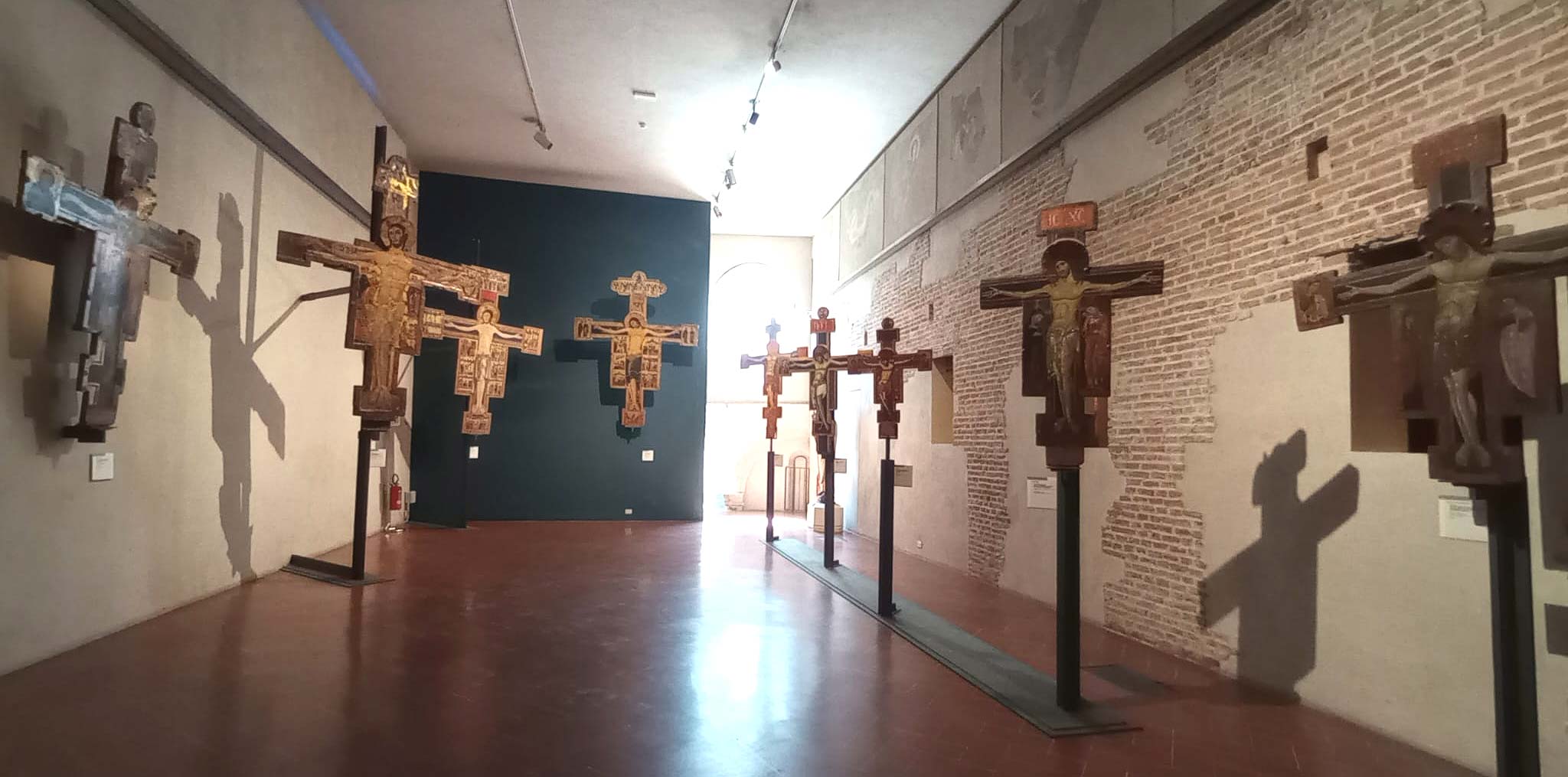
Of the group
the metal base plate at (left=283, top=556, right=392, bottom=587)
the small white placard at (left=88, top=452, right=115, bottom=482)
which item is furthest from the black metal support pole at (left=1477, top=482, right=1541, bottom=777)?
the metal base plate at (left=283, top=556, right=392, bottom=587)

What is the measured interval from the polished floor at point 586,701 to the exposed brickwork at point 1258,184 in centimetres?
99

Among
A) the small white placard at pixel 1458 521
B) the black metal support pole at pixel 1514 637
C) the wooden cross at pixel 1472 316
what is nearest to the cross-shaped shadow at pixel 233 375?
the wooden cross at pixel 1472 316

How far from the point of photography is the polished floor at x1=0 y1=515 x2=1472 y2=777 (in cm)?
315

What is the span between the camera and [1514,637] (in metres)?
2.51

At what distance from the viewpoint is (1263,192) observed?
14.8ft

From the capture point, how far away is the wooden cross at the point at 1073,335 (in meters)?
4.00

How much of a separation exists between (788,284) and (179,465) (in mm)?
10972

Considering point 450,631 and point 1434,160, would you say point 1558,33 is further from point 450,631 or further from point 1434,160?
point 450,631

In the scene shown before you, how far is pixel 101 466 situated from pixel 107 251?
1291 mm

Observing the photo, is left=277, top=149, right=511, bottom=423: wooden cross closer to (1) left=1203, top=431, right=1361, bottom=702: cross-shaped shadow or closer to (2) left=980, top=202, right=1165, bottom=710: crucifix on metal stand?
(2) left=980, top=202, right=1165, bottom=710: crucifix on metal stand

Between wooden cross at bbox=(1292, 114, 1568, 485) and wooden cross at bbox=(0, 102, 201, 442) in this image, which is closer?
wooden cross at bbox=(1292, 114, 1568, 485)

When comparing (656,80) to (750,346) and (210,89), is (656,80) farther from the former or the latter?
(750,346)

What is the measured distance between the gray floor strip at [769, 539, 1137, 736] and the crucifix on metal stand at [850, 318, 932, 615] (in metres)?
0.25

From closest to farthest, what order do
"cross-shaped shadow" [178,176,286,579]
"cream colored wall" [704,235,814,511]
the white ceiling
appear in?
"cross-shaped shadow" [178,176,286,579], the white ceiling, "cream colored wall" [704,235,814,511]
